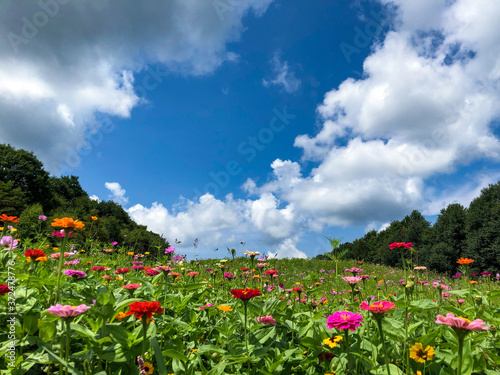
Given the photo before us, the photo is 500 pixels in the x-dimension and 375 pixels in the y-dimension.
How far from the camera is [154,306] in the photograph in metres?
1.53

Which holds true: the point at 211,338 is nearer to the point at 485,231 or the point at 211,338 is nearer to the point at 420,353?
the point at 420,353

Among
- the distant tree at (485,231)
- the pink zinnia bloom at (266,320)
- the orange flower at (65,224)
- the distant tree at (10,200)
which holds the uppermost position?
the distant tree at (10,200)

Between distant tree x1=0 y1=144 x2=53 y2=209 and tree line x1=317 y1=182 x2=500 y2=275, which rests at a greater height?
distant tree x1=0 y1=144 x2=53 y2=209

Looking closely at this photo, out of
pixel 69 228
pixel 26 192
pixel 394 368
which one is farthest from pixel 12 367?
pixel 26 192

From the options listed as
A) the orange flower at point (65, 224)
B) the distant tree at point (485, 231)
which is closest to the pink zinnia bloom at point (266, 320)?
the orange flower at point (65, 224)

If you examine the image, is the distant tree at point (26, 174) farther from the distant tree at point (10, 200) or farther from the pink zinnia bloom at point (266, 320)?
the pink zinnia bloom at point (266, 320)

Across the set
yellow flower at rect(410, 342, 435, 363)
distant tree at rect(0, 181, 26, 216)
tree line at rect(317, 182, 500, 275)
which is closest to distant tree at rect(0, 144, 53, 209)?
distant tree at rect(0, 181, 26, 216)

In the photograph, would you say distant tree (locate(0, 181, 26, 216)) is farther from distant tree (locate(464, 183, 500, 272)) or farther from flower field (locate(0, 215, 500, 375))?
distant tree (locate(464, 183, 500, 272))

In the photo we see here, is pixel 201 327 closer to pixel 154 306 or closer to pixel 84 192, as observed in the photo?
pixel 154 306

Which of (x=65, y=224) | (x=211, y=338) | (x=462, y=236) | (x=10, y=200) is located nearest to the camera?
(x=65, y=224)

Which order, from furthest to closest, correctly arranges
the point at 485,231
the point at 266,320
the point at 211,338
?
1. the point at 485,231
2. the point at 211,338
3. the point at 266,320

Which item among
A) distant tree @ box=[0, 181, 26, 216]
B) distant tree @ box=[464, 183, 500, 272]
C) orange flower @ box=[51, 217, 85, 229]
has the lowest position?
orange flower @ box=[51, 217, 85, 229]

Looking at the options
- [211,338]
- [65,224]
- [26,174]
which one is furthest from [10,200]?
[211,338]

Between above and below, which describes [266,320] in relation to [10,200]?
below
